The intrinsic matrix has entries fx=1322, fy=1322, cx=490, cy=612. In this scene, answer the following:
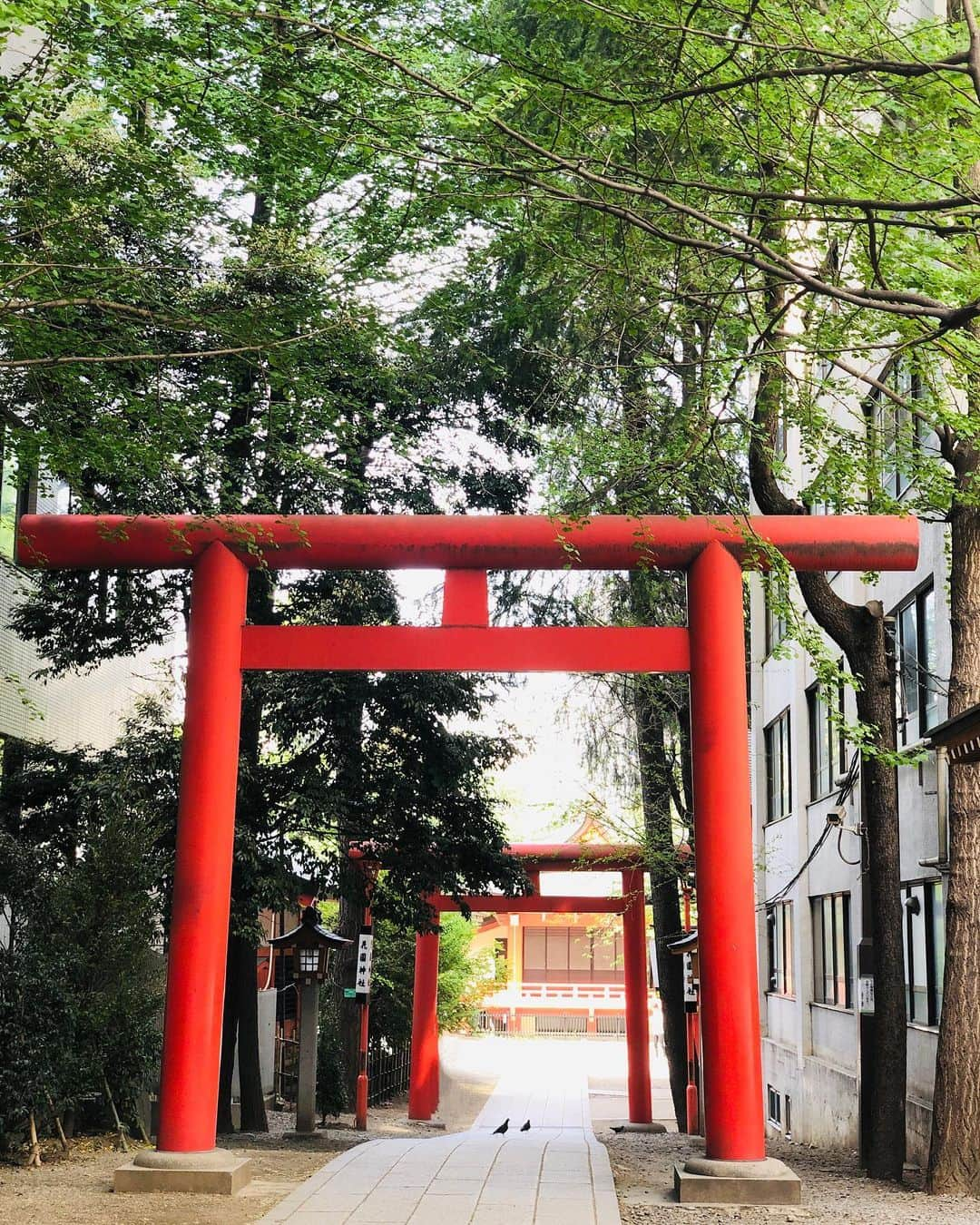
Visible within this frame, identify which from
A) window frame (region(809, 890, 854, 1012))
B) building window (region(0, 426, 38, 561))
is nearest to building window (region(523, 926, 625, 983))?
window frame (region(809, 890, 854, 1012))

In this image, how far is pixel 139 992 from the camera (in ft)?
39.1

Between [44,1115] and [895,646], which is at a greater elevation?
[895,646]

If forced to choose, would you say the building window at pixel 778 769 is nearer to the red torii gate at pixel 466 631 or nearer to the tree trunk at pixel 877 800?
the tree trunk at pixel 877 800

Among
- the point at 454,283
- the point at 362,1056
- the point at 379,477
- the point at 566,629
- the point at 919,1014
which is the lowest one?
the point at 362,1056

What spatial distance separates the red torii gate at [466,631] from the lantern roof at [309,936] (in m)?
6.37

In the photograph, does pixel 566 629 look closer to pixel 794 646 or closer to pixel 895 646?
pixel 895 646

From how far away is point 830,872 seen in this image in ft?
57.8

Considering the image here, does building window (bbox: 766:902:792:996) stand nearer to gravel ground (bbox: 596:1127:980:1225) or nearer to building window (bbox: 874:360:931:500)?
gravel ground (bbox: 596:1127:980:1225)

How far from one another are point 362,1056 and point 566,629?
10684 millimetres

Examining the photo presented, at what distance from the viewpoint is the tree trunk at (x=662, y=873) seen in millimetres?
17469

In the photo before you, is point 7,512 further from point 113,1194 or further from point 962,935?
point 962,935

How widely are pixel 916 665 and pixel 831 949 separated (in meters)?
6.25

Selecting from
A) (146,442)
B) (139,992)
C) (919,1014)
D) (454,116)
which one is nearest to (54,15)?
(454,116)

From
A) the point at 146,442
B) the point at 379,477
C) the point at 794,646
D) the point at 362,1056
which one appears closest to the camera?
the point at 146,442
